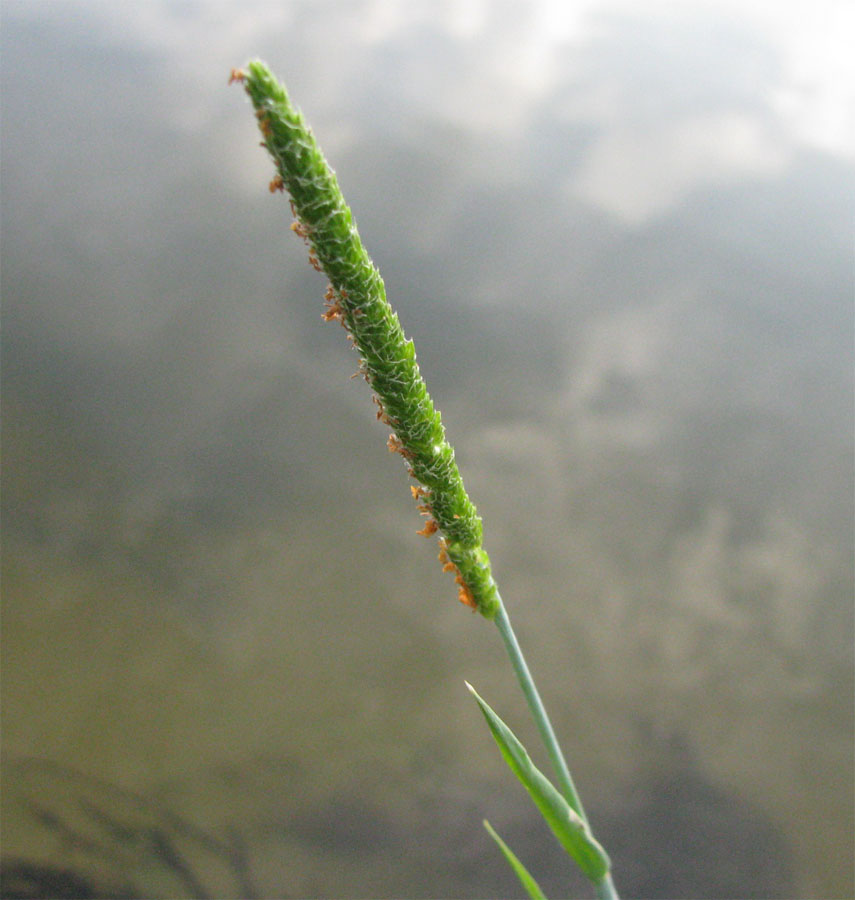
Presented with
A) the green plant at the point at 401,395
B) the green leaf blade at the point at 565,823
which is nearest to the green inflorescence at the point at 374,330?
the green plant at the point at 401,395

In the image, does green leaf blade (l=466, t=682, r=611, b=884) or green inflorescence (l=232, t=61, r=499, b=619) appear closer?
green inflorescence (l=232, t=61, r=499, b=619)

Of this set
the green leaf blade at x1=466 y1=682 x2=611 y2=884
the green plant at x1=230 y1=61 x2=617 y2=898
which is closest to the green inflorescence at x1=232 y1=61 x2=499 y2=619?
the green plant at x1=230 y1=61 x2=617 y2=898

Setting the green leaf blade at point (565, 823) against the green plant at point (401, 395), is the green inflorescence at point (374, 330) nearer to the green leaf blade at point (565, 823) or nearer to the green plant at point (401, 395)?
the green plant at point (401, 395)

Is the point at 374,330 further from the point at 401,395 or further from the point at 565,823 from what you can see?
the point at 565,823

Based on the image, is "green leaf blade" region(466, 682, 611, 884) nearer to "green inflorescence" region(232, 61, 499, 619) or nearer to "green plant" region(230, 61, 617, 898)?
"green plant" region(230, 61, 617, 898)

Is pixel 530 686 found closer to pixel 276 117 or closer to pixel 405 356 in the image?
pixel 405 356

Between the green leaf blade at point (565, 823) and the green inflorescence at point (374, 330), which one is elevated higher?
the green inflorescence at point (374, 330)

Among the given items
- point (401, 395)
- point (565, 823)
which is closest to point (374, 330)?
point (401, 395)
